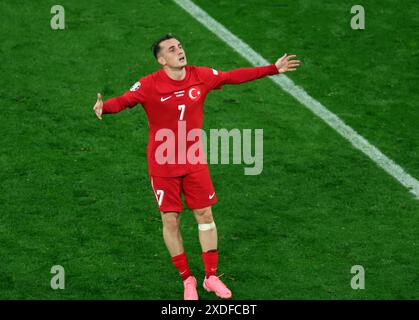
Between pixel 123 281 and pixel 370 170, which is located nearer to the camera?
pixel 123 281

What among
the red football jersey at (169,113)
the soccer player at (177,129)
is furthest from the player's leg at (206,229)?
the red football jersey at (169,113)

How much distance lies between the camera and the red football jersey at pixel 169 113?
860cm

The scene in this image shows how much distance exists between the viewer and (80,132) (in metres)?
11.6

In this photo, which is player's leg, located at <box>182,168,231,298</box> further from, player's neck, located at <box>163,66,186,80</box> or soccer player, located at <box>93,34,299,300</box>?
player's neck, located at <box>163,66,186,80</box>

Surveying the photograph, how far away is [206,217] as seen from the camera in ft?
29.1

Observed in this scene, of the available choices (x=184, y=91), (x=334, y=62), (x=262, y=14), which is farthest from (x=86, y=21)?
(x=184, y=91)

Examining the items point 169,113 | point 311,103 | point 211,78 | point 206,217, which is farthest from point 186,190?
point 311,103

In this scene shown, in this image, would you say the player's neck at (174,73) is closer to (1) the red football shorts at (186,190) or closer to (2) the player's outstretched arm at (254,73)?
(2) the player's outstretched arm at (254,73)

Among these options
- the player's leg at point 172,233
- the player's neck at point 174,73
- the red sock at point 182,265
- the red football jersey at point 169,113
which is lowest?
the red sock at point 182,265

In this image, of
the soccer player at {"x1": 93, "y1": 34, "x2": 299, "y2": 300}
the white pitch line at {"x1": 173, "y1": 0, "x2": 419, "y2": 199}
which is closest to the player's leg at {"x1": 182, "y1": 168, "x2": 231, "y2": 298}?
the soccer player at {"x1": 93, "y1": 34, "x2": 299, "y2": 300}

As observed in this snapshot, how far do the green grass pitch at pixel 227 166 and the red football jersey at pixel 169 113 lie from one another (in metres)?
1.09

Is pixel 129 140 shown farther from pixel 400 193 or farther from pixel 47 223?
pixel 400 193

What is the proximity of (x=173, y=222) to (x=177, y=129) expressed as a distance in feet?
2.65

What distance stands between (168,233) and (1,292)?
147cm
